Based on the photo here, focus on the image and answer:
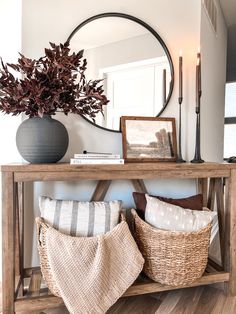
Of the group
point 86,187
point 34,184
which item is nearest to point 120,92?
point 86,187

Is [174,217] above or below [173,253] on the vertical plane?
above

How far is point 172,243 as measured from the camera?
1.39 meters

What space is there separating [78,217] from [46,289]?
1.71 ft

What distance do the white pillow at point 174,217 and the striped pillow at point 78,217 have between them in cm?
22

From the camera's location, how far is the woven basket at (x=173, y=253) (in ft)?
4.56

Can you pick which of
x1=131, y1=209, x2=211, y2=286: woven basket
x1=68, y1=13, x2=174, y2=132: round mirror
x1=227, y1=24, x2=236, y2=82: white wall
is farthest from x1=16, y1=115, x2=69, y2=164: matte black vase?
x1=227, y1=24, x2=236, y2=82: white wall

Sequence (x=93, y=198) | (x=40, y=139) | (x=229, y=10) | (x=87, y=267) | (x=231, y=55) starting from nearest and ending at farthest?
(x=87, y=267)
(x=40, y=139)
(x=93, y=198)
(x=229, y=10)
(x=231, y=55)

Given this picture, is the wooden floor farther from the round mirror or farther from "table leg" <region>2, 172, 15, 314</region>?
the round mirror

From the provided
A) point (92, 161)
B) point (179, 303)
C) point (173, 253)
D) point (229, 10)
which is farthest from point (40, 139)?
point (229, 10)

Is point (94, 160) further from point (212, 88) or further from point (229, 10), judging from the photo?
point (229, 10)

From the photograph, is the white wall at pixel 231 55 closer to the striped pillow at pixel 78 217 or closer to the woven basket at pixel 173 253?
the woven basket at pixel 173 253

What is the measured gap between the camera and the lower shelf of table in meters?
1.30

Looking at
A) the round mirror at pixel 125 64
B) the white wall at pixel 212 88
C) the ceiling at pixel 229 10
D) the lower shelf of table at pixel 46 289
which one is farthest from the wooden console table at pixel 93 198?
the ceiling at pixel 229 10

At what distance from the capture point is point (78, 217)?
1.38 m
